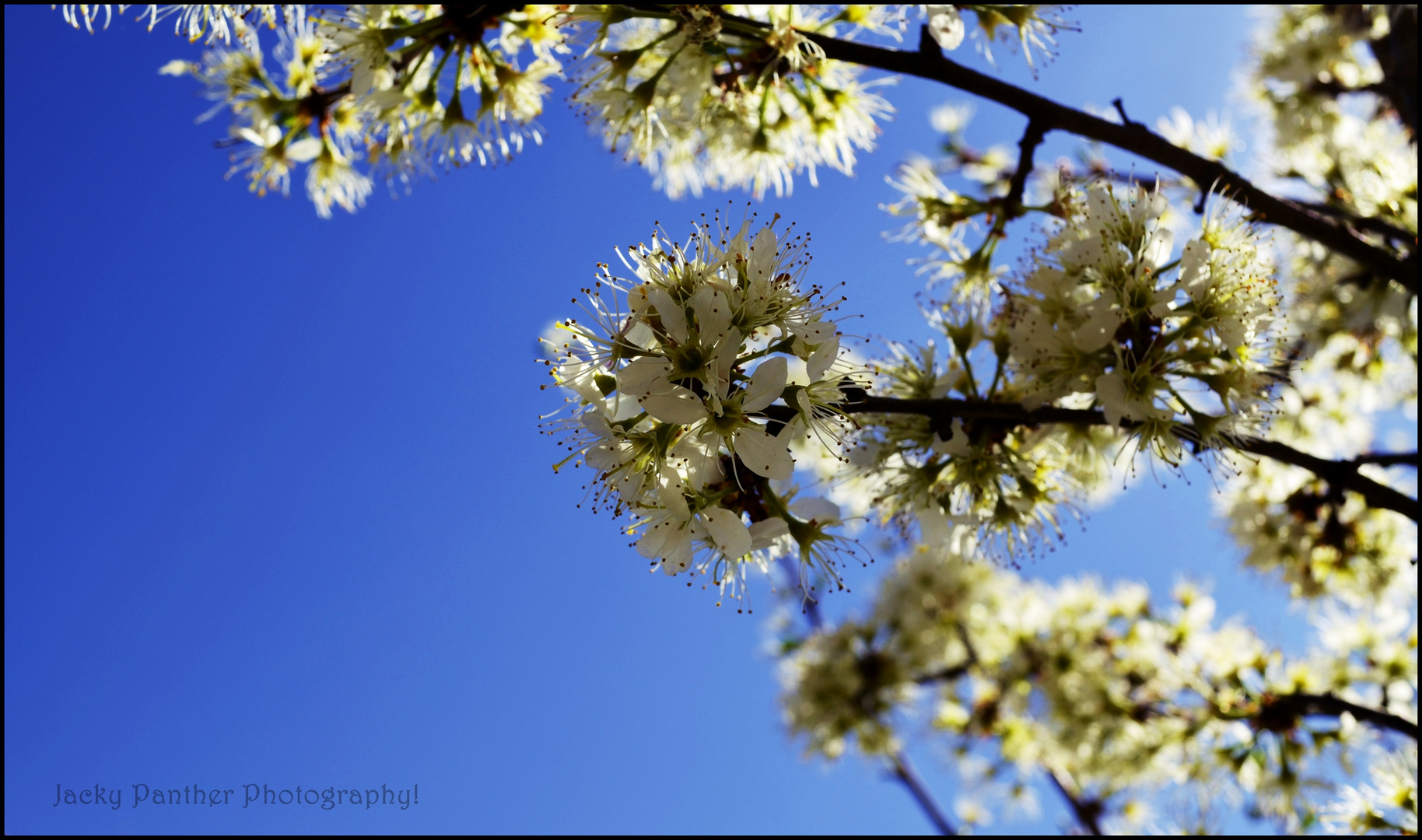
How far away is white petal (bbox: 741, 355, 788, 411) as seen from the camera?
5.59 ft

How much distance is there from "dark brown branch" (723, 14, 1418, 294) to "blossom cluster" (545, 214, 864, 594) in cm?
124

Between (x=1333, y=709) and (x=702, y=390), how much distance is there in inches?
144

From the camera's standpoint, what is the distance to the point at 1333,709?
3617 mm

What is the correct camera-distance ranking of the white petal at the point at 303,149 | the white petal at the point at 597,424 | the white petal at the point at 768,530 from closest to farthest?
the white petal at the point at 597,424 < the white petal at the point at 768,530 < the white petal at the point at 303,149

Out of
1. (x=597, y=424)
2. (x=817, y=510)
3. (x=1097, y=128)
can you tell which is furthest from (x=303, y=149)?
(x=1097, y=128)

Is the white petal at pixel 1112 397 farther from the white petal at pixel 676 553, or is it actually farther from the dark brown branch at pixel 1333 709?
the dark brown branch at pixel 1333 709

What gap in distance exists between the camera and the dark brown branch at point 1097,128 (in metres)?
2.85

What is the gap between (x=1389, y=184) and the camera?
389 centimetres

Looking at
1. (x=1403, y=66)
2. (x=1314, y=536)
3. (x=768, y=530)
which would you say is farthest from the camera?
(x=1403, y=66)

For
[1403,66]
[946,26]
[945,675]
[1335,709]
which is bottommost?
[1335,709]

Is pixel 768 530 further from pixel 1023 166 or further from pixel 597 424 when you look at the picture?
pixel 1023 166

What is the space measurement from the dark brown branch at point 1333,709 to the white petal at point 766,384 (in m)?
3.04

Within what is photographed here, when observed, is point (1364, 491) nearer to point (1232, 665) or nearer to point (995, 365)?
point (995, 365)

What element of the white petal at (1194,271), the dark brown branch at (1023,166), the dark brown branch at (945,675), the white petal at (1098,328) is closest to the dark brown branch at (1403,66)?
the dark brown branch at (1023,166)
